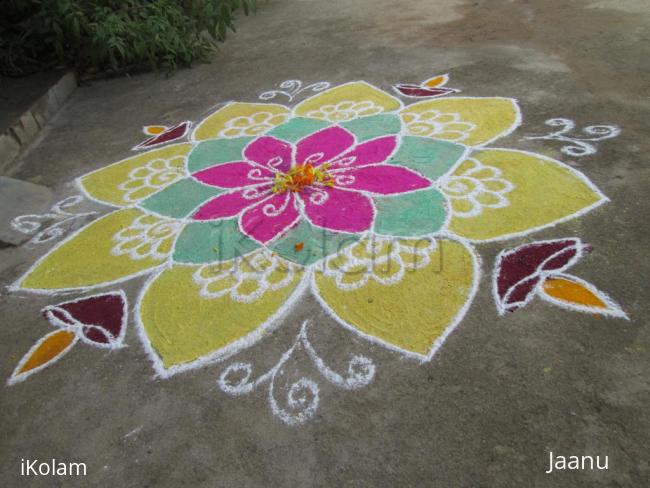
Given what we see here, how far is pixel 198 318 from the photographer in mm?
2158

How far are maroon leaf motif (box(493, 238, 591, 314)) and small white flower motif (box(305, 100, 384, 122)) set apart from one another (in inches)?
72.5

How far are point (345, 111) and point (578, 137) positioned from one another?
164cm

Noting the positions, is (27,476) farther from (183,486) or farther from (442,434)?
(442,434)

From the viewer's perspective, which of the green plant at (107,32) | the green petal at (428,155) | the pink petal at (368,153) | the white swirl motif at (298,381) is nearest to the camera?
the white swirl motif at (298,381)

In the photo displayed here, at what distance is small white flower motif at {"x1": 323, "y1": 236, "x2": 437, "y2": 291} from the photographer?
2.20 m

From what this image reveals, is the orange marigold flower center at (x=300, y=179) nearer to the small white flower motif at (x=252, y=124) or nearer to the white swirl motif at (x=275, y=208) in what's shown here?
the white swirl motif at (x=275, y=208)

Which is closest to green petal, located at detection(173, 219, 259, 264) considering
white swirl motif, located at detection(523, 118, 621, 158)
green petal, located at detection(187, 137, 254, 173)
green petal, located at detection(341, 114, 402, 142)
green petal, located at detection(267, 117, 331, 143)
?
green petal, located at detection(187, 137, 254, 173)

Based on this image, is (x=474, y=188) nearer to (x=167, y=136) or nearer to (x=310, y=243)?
(x=310, y=243)

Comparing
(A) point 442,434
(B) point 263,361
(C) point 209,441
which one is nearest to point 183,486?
(C) point 209,441

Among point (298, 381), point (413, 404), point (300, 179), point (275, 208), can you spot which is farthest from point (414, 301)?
point (300, 179)

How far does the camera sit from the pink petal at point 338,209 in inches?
99.8

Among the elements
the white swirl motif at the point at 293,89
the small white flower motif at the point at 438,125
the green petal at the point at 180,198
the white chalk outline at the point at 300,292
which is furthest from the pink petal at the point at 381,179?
the white swirl motif at the point at 293,89

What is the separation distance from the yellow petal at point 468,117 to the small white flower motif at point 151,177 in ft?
5.30

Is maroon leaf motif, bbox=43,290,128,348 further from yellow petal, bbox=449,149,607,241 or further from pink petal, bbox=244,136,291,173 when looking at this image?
yellow petal, bbox=449,149,607,241
